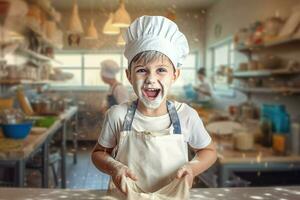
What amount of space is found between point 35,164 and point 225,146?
50 cm

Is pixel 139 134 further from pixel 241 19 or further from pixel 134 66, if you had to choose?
pixel 241 19

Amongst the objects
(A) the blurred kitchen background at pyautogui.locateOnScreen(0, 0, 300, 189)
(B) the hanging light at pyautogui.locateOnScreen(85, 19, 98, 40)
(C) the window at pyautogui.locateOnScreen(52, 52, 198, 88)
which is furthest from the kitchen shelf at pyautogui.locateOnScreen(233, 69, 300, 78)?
(B) the hanging light at pyautogui.locateOnScreen(85, 19, 98, 40)

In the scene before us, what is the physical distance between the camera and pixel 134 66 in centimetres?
27

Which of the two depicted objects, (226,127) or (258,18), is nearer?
(226,127)

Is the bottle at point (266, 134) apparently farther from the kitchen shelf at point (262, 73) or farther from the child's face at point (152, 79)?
the child's face at point (152, 79)

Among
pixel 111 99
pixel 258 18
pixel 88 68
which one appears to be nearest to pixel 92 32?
pixel 88 68

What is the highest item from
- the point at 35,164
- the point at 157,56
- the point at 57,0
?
the point at 57,0

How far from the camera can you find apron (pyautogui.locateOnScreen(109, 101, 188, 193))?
0.91 feet

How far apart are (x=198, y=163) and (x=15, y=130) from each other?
635 millimetres

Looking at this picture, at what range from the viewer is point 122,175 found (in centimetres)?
26

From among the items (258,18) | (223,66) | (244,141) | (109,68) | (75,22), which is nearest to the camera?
(109,68)

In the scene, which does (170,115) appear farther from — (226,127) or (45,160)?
(45,160)

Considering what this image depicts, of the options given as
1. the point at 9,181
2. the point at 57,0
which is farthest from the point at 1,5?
the point at 9,181

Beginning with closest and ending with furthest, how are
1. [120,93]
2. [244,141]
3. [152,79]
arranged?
[152,79]
[120,93]
[244,141]
